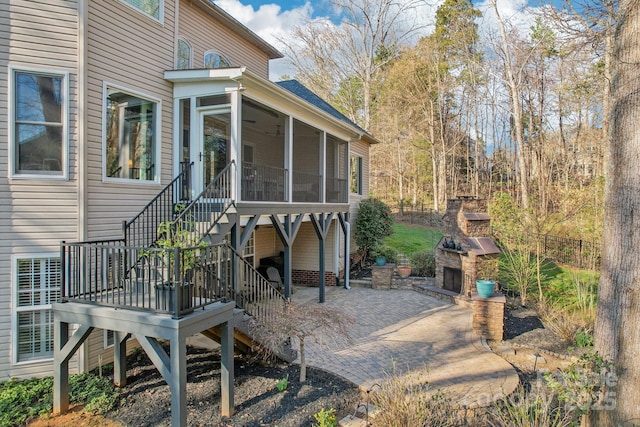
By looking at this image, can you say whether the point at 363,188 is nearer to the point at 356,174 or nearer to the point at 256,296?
the point at 356,174

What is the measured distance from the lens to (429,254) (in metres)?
13.3

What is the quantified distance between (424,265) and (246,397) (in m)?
9.17

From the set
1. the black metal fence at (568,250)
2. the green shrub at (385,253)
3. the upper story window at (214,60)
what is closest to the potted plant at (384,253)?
the green shrub at (385,253)

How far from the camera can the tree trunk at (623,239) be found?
12.3ft

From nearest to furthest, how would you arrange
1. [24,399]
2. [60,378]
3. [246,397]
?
[60,378] < [24,399] < [246,397]

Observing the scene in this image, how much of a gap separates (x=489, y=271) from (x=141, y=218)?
8.29 metres

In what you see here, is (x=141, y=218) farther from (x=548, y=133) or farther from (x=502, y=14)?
(x=548, y=133)

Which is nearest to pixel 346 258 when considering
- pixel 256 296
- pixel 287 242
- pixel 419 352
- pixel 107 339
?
pixel 287 242

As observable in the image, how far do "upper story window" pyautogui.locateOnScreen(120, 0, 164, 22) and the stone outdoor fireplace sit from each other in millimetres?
8473

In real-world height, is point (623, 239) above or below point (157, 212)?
below

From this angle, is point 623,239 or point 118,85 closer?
point 623,239

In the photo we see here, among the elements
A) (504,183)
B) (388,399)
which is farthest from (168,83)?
(504,183)

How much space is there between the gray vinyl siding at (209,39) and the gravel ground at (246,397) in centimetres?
676

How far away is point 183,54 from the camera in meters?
8.18
